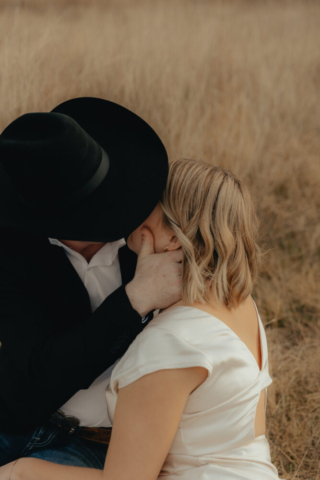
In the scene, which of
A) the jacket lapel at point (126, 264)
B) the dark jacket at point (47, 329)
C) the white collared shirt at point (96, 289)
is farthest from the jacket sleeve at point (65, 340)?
the jacket lapel at point (126, 264)

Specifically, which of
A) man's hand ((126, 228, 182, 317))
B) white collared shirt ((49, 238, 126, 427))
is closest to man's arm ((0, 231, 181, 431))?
man's hand ((126, 228, 182, 317))

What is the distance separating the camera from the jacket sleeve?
1.50 meters

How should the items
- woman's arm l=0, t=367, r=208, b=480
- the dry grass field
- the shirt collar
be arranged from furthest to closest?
1. the dry grass field
2. the shirt collar
3. woman's arm l=0, t=367, r=208, b=480

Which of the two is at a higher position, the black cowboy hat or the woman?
the black cowboy hat

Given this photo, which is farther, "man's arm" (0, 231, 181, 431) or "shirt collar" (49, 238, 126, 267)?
"shirt collar" (49, 238, 126, 267)

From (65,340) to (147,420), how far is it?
425 millimetres

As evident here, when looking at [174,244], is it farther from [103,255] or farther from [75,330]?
[75,330]

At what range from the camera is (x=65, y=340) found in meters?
→ 1.54

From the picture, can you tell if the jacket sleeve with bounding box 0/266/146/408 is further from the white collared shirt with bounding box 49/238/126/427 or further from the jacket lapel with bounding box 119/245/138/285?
the jacket lapel with bounding box 119/245/138/285

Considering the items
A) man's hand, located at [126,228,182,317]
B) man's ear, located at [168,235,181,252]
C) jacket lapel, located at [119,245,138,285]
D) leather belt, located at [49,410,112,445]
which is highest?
man's ear, located at [168,235,181,252]

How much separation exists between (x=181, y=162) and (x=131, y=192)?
0.23m

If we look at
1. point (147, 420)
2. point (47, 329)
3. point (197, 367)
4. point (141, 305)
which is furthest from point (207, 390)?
point (47, 329)

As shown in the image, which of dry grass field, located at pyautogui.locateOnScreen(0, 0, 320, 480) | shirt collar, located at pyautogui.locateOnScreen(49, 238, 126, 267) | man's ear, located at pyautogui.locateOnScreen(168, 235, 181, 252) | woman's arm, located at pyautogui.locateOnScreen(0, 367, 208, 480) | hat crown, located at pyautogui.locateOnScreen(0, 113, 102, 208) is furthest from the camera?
dry grass field, located at pyautogui.locateOnScreen(0, 0, 320, 480)

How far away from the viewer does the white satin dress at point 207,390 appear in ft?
4.42
